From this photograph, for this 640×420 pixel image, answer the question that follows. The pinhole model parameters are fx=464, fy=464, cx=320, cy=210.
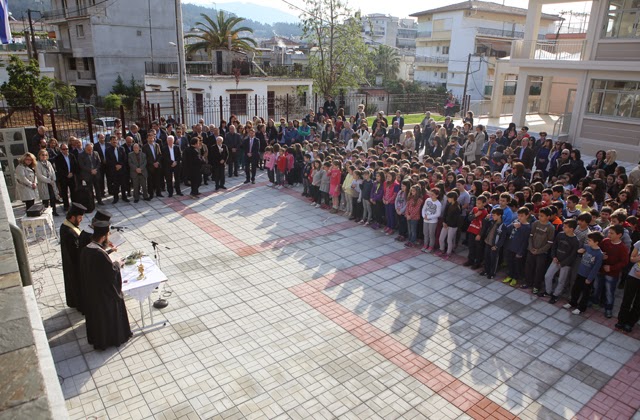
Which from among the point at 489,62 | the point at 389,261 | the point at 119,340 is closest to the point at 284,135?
the point at 389,261

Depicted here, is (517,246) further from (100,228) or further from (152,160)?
(152,160)

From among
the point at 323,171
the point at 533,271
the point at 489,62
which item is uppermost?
the point at 489,62

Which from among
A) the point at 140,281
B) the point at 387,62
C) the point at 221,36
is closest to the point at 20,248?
the point at 140,281

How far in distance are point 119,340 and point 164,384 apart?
3.86 ft

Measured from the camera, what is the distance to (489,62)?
4566 cm

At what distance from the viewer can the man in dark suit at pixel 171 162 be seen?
527 inches

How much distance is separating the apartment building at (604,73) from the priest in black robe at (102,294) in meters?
19.9

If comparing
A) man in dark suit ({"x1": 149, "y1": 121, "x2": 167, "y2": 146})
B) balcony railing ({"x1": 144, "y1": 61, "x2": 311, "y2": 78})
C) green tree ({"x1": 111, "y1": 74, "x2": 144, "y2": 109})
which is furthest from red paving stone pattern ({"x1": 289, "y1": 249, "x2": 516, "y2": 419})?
green tree ({"x1": 111, "y1": 74, "x2": 144, "y2": 109})

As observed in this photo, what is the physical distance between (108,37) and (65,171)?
1307 inches

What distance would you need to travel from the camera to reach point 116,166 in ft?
41.4

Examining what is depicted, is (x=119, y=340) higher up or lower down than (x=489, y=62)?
lower down

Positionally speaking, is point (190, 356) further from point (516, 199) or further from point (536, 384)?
point (516, 199)

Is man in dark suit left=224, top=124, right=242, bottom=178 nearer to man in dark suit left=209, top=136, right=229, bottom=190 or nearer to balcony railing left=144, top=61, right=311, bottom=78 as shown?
man in dark suit left=209, top=136, right=229, bottom=190

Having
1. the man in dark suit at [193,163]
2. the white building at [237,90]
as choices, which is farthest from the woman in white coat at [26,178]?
the white building at [237,90]
